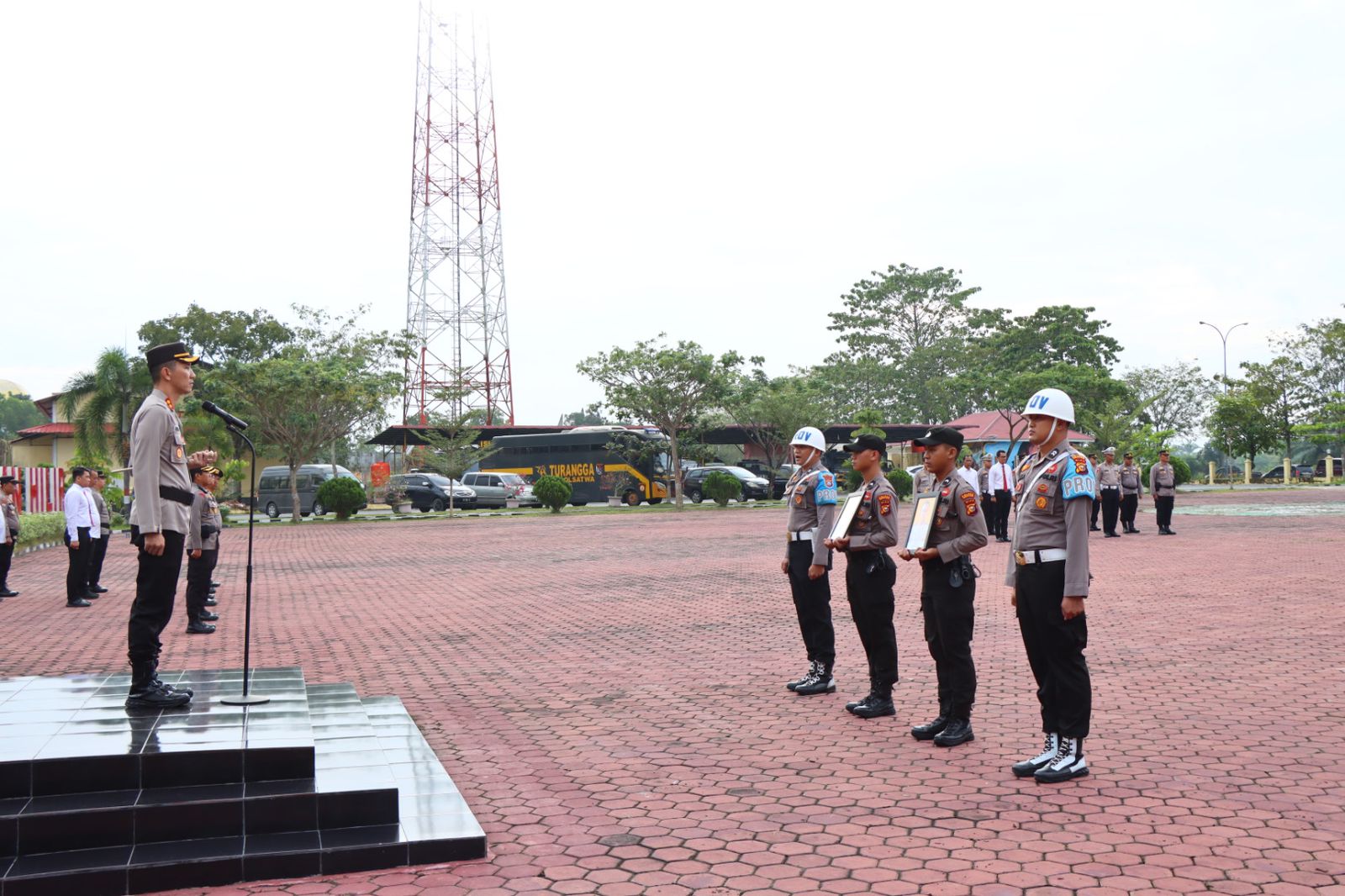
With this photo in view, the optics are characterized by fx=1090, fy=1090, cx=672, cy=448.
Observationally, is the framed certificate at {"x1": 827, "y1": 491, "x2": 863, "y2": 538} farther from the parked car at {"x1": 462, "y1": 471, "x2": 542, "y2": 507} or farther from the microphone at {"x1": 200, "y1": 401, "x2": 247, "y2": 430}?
the parked car at {"x1": 462, "y1": 471, "x2": 542, "y2": 507}

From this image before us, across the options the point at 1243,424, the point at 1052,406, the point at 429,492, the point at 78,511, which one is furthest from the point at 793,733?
the point at 1243,424

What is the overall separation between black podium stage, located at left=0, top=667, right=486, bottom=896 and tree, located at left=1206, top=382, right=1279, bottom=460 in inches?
2055

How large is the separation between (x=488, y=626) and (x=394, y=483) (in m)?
29.3

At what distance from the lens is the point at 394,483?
3859cm

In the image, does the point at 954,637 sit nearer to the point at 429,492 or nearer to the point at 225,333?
the point at 429,492

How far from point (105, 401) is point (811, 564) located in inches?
1304

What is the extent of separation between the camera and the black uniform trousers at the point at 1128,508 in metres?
20.6

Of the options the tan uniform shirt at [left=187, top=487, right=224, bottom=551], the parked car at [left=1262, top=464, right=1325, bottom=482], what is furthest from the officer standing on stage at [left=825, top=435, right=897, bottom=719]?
the parked car at [left=1262, top=464, right=1325, bottom=482]

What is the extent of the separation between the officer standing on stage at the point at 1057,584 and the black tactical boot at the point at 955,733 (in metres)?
0.55

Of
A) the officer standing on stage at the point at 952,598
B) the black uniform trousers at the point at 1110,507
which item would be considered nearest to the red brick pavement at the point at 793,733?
the officer standing on stage at the point at 952,598

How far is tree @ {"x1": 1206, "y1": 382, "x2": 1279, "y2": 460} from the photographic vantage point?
49.8 metres

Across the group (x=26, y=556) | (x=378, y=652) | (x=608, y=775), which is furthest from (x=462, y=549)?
(x=608, y=775)

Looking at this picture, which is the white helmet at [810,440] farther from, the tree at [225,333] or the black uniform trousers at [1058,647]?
the tree at [225,333]

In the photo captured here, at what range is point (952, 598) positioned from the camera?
568cm
